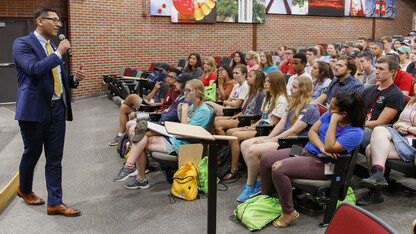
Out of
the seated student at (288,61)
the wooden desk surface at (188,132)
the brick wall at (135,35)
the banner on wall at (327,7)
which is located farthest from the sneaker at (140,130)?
the banner on wall at (327,7)

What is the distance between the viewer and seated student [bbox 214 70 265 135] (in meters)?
4.39

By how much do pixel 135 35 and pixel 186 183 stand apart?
7.28 m

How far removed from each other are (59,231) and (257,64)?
14.3 ft

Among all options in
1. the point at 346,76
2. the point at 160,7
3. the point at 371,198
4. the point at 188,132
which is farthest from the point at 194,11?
the point at 188,132

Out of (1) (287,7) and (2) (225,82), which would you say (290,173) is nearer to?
(2) (225,82)

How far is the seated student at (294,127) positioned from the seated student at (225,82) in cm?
212

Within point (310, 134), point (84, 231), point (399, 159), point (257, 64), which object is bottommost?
point (84, 231)

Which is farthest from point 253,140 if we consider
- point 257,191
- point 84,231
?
point 84,231

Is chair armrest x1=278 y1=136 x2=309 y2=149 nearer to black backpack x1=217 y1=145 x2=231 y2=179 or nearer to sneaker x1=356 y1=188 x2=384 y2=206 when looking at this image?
sneaker x1=356 y1=188 x2=384 y2=206

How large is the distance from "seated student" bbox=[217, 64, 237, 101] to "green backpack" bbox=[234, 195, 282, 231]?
2.71 m

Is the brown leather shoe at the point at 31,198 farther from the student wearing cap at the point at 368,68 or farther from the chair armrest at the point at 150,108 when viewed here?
the student wearing cap at the point at 368,68

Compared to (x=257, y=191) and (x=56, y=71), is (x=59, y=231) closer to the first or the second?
(x=56, y=71)

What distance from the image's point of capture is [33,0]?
29.7ft

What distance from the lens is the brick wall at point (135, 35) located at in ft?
30.8
